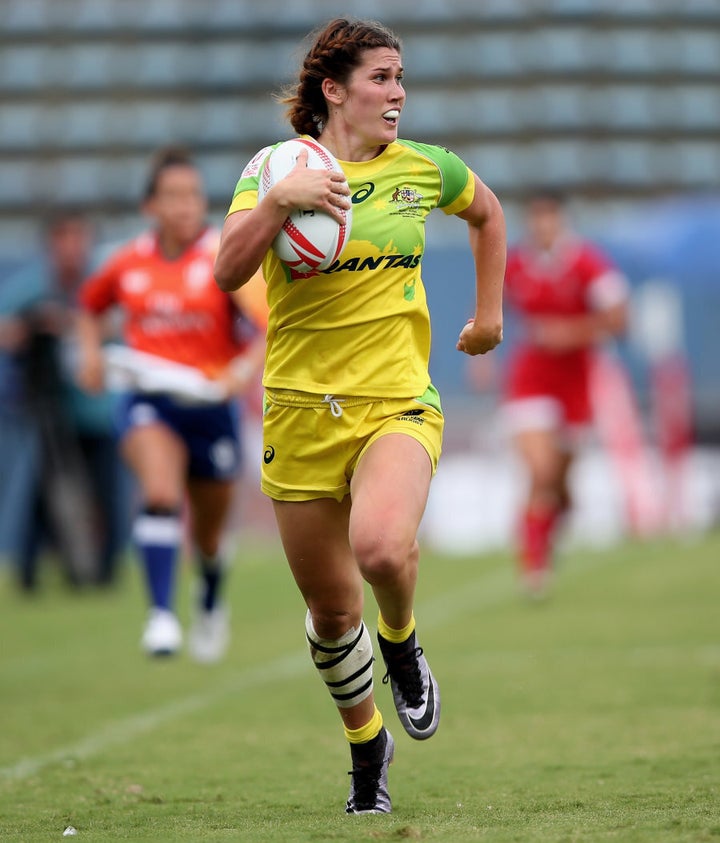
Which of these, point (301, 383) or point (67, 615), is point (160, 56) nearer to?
point (67, 615)

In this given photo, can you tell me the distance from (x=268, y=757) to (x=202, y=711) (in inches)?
48.8

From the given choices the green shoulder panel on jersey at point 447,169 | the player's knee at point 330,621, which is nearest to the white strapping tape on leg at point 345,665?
the player's knee at point 330,621

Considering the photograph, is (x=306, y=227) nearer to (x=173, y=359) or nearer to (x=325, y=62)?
(x=325, y=62)

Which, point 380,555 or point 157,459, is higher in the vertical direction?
point 380,555

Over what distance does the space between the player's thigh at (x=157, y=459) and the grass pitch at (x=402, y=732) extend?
0.95 metres

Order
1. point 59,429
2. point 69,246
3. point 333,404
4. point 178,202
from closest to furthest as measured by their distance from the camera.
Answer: point 333,404 → point 178,202 → point 69,246 → point 59,429

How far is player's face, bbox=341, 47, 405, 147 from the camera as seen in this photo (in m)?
4.37

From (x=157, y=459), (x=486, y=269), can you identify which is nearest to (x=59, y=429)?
(x=157, y=459)

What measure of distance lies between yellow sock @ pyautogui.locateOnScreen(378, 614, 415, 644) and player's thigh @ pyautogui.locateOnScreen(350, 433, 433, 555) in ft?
1.03

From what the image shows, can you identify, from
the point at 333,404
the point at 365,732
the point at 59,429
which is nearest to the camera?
the point at 333,404

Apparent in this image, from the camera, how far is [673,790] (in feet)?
14.7

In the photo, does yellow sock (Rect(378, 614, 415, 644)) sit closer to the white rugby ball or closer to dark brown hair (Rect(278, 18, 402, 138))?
the white rugby ball

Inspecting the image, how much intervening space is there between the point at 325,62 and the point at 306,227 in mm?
588

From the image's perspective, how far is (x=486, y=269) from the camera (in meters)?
4.67
